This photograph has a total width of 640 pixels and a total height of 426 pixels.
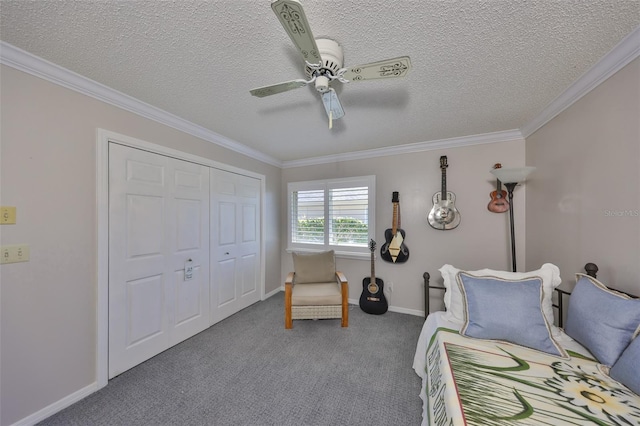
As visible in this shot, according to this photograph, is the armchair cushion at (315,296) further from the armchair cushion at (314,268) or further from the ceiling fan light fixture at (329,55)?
the ceiling fan light fixture at (329,55)

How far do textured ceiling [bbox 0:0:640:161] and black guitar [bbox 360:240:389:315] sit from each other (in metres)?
2.02

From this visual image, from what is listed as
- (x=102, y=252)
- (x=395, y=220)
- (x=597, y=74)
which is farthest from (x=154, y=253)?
Answer: (x=597, y=74)

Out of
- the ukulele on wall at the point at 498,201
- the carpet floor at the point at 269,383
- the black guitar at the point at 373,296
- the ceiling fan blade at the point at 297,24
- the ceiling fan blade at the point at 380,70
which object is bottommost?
the carpet floor at the point at 269,383

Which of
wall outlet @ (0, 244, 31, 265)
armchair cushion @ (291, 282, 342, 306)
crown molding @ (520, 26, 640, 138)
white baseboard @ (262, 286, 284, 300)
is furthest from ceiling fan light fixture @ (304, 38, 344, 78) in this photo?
white baseboard @ (262, 286, 284, 300)

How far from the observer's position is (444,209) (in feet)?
9.64

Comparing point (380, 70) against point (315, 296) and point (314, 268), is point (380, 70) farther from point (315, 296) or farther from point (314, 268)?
point (314, 268)

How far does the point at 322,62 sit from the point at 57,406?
2.90 metres

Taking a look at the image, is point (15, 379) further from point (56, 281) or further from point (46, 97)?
point (46, 97)

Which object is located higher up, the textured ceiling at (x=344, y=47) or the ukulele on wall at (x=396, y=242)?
the textured ceiling at (x=344, y=47)

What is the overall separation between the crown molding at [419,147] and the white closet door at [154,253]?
1.75 metres

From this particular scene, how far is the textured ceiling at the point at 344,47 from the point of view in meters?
1.09

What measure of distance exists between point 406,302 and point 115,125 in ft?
12.5

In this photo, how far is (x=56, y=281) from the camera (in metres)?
1.57

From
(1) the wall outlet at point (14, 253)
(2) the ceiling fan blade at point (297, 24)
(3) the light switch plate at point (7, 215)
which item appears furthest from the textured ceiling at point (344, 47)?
(1) the wall outlet at point (14, 253)
